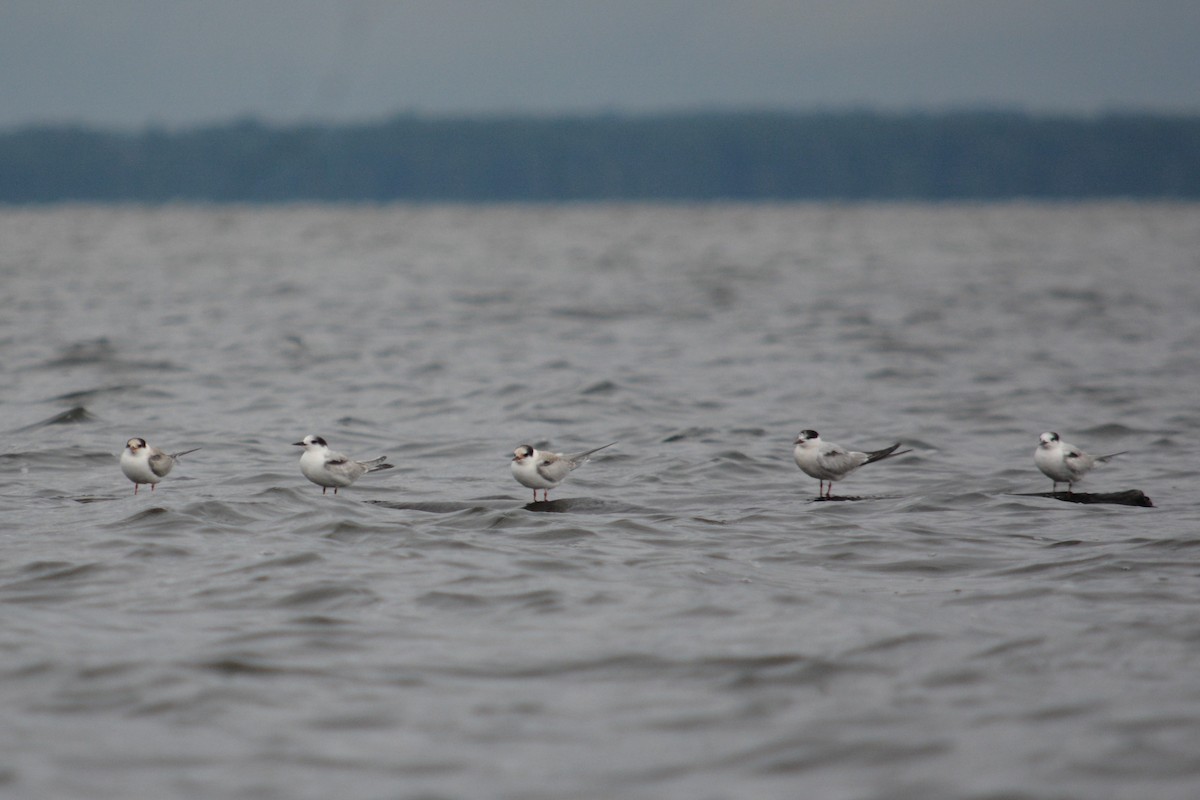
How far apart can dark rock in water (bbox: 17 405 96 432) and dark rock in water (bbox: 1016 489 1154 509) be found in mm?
13930

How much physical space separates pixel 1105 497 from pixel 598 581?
6.90 metres

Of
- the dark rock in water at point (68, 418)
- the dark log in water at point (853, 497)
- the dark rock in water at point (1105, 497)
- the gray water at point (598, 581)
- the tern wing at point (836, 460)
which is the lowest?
the dark log in water at point (853, 497)

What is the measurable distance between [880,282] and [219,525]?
1701 inches

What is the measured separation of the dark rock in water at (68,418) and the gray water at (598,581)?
1.08 ft

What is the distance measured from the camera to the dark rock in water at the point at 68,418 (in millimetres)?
19650

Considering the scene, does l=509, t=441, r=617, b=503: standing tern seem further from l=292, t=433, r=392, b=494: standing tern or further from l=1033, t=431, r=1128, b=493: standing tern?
l=1033, t=431, r=1128, b=493: standing tern

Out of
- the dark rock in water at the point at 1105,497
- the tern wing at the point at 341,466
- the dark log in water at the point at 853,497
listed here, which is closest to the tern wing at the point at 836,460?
the dark log in water at the point at 853,497

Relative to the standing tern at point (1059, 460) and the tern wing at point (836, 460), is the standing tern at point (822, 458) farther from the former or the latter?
the standing tern at point (1059, 460)

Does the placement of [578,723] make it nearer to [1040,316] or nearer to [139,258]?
[1040,316]

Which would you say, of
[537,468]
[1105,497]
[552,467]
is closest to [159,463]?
[537,468]

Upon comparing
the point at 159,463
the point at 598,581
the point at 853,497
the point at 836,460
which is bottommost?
the point at 853,497

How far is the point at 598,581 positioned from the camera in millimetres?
11164

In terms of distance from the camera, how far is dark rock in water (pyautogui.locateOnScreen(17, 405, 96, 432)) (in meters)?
19.6

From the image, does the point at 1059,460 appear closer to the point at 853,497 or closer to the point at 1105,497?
the point at 1105,497
